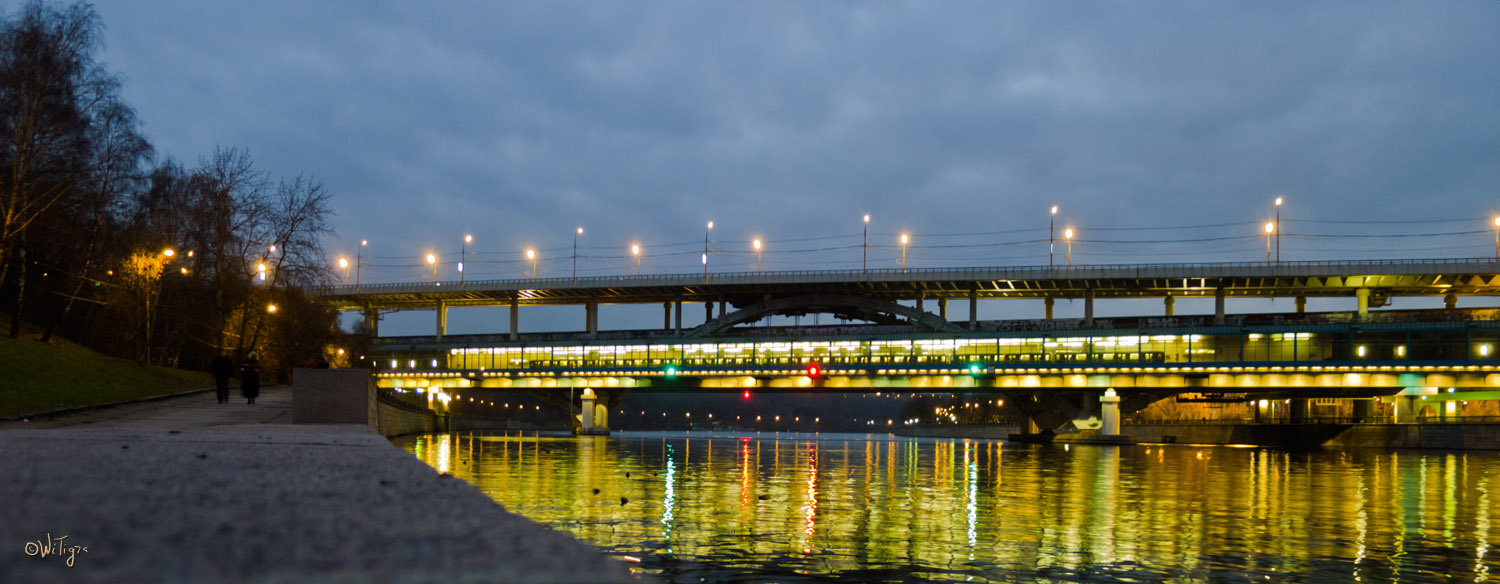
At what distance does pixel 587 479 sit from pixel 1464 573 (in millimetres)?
18200

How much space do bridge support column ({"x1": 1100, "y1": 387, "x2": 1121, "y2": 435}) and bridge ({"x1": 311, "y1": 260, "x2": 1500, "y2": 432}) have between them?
42.4 inches

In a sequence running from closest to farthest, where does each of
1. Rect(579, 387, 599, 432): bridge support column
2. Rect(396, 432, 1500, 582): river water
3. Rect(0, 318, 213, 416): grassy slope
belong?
1. Rect(396, 432, 1500, 582): river water
2. Rect(0, 318, 213, 416): grassy slope
3. Rect(579, 387, 599, 432): bridge support column

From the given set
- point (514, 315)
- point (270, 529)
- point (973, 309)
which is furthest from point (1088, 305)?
point (270, 529)

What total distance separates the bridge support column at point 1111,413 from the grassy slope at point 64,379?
64.9m

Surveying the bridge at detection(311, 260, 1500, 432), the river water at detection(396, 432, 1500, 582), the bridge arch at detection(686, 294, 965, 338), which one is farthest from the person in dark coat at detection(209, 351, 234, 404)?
the bridge arch at detection(686, 294, 965, 338)

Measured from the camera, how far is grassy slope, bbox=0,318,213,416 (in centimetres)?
2944

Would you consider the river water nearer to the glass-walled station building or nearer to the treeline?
the treeline

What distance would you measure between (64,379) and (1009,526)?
30.7 m

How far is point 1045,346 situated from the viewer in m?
98.3

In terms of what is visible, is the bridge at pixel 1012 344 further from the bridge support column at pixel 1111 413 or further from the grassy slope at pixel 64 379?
the grassy slope at pixel 64 379

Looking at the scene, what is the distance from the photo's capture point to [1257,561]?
1288 cm

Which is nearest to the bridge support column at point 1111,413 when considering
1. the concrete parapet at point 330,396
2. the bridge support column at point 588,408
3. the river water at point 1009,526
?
the bridge support column at point 588,408

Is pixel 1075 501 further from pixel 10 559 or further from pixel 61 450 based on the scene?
pixel 10 559

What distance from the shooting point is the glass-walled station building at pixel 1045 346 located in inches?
3556
